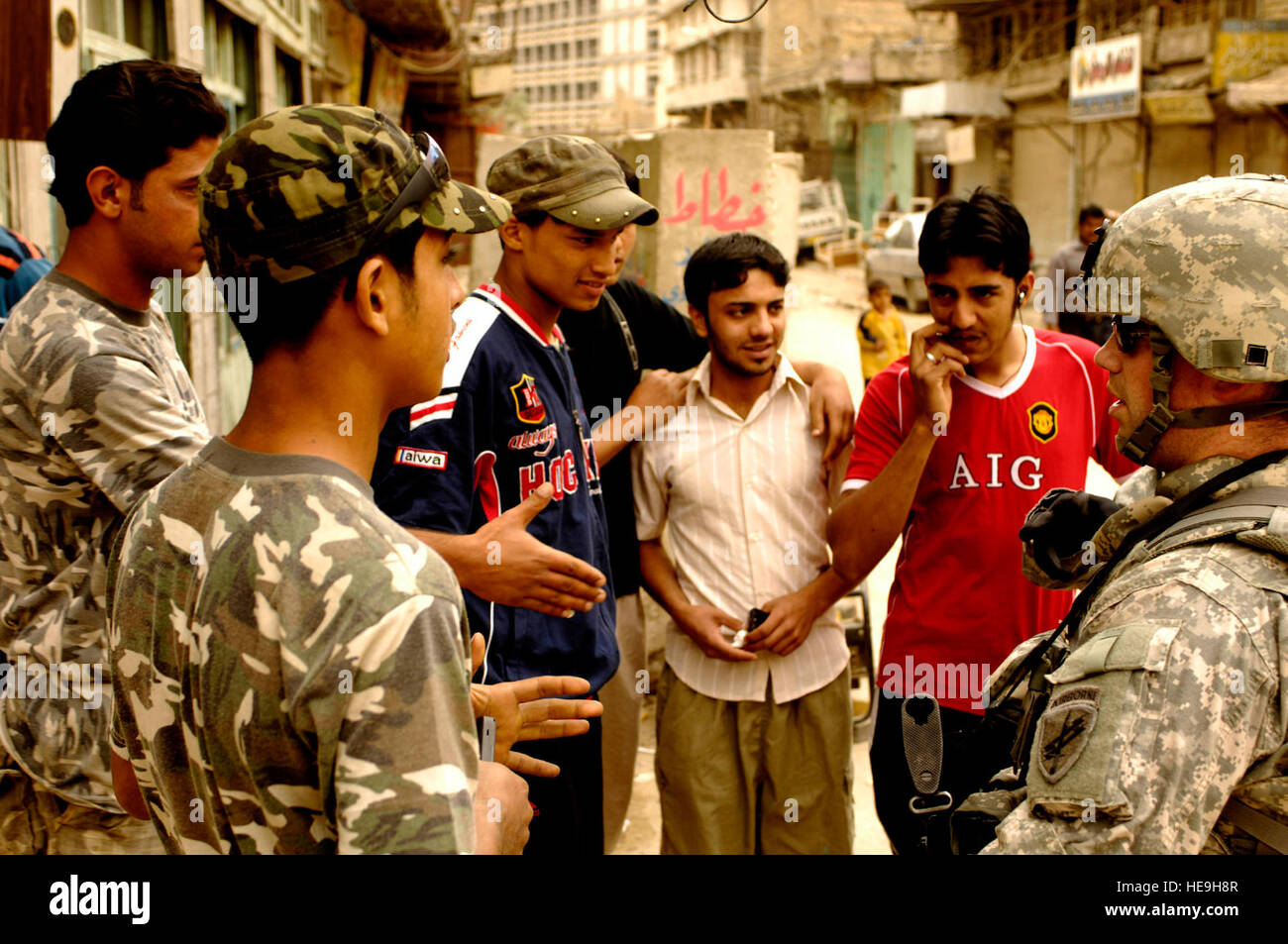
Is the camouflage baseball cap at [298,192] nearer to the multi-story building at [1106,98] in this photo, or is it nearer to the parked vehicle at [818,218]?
the multi-story building at [1106,98]

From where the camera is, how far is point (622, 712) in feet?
12.8

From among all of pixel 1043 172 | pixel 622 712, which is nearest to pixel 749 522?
pixel 622 712

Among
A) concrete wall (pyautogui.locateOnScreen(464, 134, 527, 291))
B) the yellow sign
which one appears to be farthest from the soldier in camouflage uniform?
the yellow sign

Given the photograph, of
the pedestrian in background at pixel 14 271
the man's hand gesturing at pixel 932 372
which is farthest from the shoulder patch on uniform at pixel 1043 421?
the pedestrian in background at pixel 14 271

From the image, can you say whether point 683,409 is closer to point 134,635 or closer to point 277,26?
point 134,635

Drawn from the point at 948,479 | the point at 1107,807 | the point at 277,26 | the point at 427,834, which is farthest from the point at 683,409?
the point at 277,26

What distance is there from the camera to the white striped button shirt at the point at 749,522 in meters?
3.29

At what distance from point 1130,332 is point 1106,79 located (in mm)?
25841

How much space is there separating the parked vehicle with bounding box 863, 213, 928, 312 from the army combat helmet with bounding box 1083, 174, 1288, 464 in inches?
777

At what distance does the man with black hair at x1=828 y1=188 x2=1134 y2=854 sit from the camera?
9.75ft

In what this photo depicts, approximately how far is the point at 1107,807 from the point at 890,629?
1.57m

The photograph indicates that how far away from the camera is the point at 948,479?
10.0 feet

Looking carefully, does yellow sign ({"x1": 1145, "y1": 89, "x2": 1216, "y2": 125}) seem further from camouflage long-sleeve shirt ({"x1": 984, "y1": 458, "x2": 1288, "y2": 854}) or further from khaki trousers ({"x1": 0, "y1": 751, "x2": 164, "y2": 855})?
khaki trousers ({"x1": 0, "y1": 751, "x2": 164, "y2": 855})

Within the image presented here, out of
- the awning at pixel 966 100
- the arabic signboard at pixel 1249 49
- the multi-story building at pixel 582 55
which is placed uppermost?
the multi-story building at pixel 582 55
